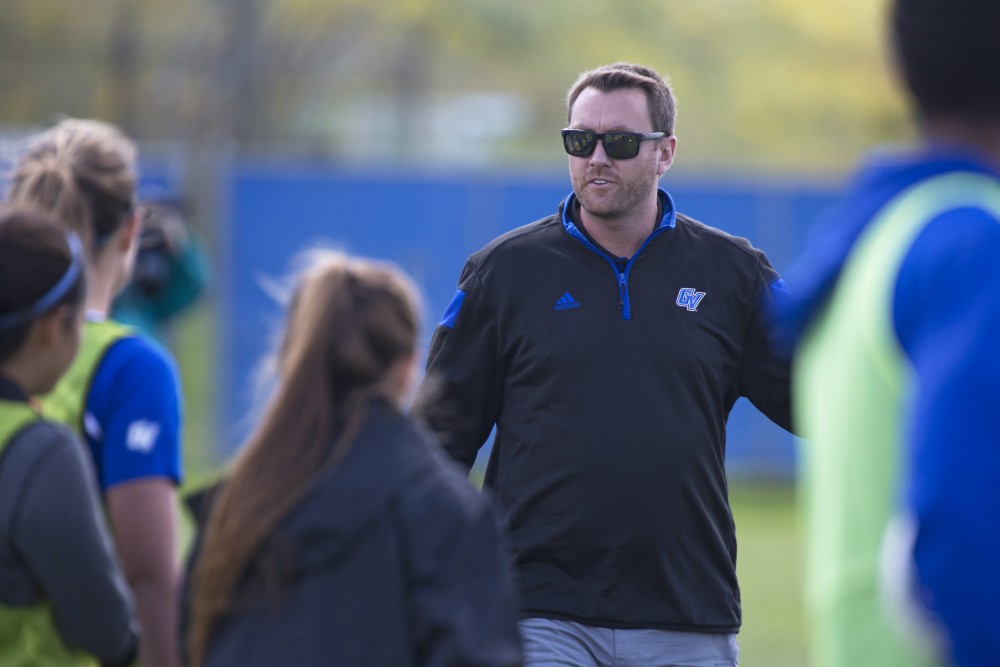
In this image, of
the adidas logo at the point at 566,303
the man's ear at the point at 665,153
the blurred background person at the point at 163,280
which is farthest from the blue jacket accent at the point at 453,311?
the blurred background person at the point at 163,280

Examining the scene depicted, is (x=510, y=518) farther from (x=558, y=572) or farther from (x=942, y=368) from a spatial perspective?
(x=942, y=368)

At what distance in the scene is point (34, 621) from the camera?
10.6ft

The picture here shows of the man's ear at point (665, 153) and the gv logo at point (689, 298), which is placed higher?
the man's ear at point (665, 153)

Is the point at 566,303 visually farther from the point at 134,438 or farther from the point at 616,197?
the point at 134,438

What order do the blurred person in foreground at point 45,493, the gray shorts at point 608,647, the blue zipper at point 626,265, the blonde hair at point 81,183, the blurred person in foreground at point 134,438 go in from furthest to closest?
the blue zipper at point 626,265 < the gray shorts at point 608,647 < the blonde hair at point 81,183 < the blurred person in foreground at point 134,438 < the blurred person in foreground at point 45,493

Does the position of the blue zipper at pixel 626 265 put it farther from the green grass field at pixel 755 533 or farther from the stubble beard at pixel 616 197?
the green grass field at pixel 755 533

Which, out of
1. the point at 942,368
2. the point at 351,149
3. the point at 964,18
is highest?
the point at 964,18

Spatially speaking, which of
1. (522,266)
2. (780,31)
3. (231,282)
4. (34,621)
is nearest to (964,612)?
(34,621)

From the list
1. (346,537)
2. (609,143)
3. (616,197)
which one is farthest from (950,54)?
(609,143)

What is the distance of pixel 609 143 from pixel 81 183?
1733 mm

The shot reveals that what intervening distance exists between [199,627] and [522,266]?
2.21 m

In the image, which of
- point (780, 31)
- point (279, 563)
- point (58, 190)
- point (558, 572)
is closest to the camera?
point (279, 563)

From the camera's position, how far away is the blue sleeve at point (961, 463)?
1818 mm

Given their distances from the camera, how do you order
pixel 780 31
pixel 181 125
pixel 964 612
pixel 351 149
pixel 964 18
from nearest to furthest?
1. pixel 964 612
2. pixel 964 18
3. pixel 181 125
4. pixel 780 31
5. pixel 351 149
